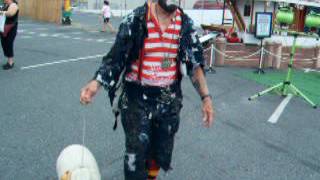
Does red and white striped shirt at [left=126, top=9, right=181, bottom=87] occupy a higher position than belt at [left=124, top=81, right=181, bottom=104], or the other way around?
red and white striped shirt at [left=126, top=9, right=181, bottom=87]

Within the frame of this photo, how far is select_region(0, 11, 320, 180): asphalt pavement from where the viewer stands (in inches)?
196

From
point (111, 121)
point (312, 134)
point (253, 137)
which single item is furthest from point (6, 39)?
point (312, 134)

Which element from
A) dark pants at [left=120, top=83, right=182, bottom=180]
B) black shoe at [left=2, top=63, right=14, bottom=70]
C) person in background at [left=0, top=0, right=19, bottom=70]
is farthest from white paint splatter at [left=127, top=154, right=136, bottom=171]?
black shoe at [left=2, top=63, right=14, bottom=70]

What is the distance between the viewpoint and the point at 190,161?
5.24 metres

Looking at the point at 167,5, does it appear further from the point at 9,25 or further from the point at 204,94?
the point at 9,25

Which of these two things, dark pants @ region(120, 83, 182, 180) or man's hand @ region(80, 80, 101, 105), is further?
dark pants @ region(120, 83, 182, 180)

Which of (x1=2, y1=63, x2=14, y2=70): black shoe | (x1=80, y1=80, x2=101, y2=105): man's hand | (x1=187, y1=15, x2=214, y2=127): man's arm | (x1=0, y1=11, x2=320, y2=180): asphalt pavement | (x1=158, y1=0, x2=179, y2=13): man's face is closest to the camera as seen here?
(x1=80, y1=80, x2=101, y2=105): man's hand

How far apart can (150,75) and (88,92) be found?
1.78 feet

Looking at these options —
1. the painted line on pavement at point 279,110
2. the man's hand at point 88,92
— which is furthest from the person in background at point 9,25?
the man's hand at point 88,92

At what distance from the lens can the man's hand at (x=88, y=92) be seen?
3125 millimetres

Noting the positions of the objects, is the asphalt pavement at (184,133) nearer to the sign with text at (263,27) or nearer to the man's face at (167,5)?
the man's face at (167,5)

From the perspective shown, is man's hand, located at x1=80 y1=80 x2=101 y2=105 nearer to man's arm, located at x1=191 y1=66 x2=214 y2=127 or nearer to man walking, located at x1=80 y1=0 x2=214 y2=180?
man walking, located at x1=80 y1=0 x2=214 y2=180

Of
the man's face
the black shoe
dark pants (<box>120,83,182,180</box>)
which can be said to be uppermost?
the man's face

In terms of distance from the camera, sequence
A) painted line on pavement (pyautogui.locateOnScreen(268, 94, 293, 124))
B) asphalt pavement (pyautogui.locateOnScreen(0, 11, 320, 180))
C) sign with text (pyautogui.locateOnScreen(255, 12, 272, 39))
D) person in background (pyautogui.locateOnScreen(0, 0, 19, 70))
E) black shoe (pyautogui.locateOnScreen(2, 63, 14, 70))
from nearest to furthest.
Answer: asphalt pavement (pyautogui.locateOnScreen(0, 11, 320, 180)), painted line on pavement (pyautogui.locateOnScreen(268, 94, 293, 124)), person in background (pyautogui.locateOnScreen(0, 0, 19, 70)), black shoe (pyautogui.locateOnScreen(2, 63, 14, 70)), sign with text (pyautogui.locateOnScreen(255, 12, 272, 39))
